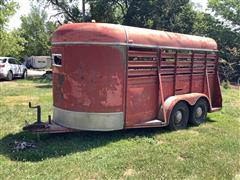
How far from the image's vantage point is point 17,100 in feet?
42.5

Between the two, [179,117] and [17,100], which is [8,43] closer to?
[17,100]

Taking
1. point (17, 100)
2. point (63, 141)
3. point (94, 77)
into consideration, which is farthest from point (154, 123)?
point (17, 100)

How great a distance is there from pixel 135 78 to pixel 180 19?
20531mm

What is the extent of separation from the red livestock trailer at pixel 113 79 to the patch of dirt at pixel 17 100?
5.09 m

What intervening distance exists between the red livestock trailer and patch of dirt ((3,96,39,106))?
200 inches

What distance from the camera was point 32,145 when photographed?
666cm

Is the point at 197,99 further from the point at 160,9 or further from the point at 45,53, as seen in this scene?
the point at 45,53

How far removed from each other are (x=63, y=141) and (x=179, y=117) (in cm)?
287

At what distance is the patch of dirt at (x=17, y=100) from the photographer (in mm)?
12102

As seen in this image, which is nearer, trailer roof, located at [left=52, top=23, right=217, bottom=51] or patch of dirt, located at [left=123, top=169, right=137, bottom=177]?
patch of dirt, located at [left=123, top=169, right=137, bottom=177]

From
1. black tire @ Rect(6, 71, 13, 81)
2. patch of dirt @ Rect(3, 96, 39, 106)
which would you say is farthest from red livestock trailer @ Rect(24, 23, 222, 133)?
black tire @ Rect(6, 71, 13, 81)

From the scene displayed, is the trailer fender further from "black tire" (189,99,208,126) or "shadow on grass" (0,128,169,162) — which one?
"shadow on grass" (0,128,169,162)

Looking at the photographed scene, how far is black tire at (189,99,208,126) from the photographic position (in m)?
8.75

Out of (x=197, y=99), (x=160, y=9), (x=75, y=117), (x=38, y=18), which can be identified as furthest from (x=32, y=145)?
(x=38, y=18)
